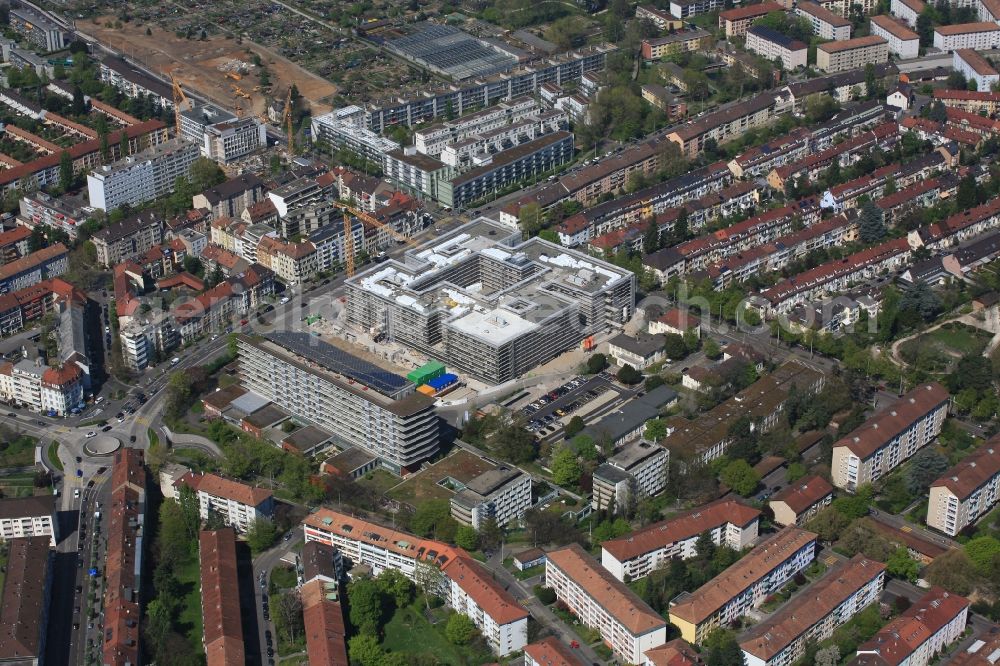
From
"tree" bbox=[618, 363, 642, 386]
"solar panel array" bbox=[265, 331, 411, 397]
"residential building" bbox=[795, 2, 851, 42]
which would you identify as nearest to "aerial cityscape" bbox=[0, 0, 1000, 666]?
"residential building" bbox=[795, 2, 851, 42]

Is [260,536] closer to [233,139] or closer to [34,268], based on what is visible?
[34,268]

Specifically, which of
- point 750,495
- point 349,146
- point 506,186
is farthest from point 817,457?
point 349,146

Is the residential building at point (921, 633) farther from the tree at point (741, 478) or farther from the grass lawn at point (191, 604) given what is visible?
the grass lawn at point (191, 604)

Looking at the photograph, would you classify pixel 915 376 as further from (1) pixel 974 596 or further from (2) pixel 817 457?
(1) pixel 974 596

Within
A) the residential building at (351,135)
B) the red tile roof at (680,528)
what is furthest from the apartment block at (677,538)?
the residential building at (351,135)

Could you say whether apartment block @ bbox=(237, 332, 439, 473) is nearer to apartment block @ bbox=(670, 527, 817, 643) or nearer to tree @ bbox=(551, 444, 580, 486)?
tree @ bbox=(551, 444, 580, 486)

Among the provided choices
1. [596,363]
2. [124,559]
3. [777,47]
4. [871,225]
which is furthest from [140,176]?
[777,47]
